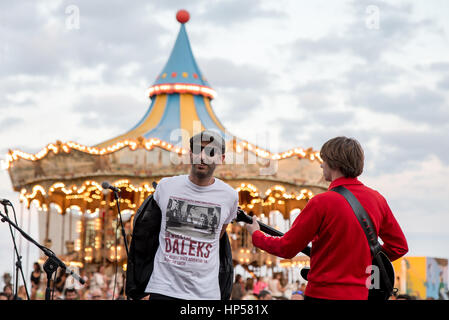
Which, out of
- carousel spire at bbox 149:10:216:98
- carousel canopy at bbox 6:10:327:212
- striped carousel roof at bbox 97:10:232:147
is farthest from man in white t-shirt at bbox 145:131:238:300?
carousel spire at bbox 149:10:216:98

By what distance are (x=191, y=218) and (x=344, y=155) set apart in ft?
3.27

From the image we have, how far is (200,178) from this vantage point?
388cm

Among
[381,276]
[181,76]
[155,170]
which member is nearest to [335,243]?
[381,276]

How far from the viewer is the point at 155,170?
16.5m

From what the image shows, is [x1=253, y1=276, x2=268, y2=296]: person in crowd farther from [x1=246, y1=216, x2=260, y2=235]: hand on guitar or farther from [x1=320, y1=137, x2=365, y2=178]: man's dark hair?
[x1=320, y1=137, x2=365, y2=178]: man's dark hair

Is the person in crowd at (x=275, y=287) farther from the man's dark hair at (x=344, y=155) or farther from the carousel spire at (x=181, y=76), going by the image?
the man's dark hair at (x=344, y=155)

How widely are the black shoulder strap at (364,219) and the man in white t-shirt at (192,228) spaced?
2.63ft

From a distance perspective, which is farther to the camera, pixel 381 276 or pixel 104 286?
pixel 104 286

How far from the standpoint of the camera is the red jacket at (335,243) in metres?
3.34

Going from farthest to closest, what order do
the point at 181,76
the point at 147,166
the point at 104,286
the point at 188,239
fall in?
1. the point at 181,76
2. the point at 147,166
3. the point at 104,286
4. the point at 188,239

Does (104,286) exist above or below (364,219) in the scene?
below

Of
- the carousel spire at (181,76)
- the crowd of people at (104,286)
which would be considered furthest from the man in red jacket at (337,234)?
the carousel spire at (181,76)

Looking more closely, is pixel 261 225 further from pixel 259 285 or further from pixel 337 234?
pixel 259 285
